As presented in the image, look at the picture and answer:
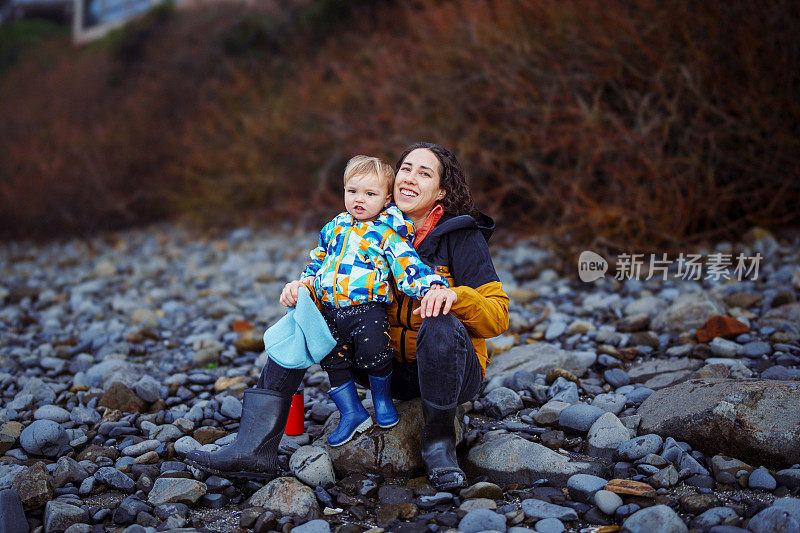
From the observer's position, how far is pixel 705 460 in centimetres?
221

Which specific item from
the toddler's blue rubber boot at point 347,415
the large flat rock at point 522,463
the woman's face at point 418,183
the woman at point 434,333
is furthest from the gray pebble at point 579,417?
the woman's face at point 418,183

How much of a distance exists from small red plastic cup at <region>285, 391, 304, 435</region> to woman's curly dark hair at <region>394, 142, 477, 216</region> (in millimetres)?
883

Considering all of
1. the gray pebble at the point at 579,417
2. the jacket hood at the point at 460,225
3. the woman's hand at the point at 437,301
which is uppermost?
the jacket hood at the point at 460,225

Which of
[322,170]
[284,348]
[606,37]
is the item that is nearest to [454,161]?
[284,348]

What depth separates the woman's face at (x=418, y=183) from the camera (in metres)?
2.31

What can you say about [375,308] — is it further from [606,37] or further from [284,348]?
[606,37]

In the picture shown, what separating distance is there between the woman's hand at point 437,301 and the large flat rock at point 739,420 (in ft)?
3.14

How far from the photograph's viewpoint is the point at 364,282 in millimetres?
2199

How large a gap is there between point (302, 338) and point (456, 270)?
588 millimetres

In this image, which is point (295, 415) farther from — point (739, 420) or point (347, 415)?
point (739, 420)

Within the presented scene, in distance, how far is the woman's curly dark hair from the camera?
2.35 meters

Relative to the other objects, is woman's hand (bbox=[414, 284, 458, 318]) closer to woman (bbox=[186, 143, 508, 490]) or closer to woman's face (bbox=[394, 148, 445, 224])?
woman (bbox=[186, 143, 508, 490])

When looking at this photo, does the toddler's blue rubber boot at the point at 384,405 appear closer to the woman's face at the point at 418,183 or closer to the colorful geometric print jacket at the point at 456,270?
the colorful geometric print jacket at the point at 456,270

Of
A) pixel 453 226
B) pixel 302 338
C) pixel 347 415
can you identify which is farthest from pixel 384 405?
pixel 453 226
